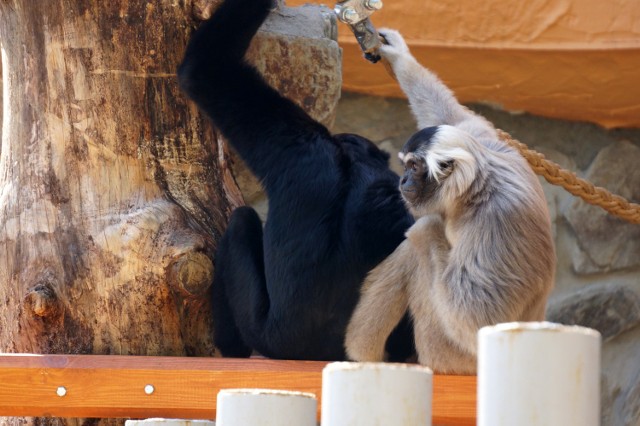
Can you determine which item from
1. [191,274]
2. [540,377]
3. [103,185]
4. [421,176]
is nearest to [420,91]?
[421,176]

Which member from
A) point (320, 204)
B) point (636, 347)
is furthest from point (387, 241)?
point (636, 347)

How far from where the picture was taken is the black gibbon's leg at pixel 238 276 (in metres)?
4.44

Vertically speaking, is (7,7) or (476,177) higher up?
(7,7)

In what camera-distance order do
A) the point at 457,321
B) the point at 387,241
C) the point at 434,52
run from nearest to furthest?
the point at 457,321 → the point at 387,241 → the point at 434,52

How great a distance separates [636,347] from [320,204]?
3.43 metres

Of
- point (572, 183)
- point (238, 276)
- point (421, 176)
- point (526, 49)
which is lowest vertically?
point (238, 276)

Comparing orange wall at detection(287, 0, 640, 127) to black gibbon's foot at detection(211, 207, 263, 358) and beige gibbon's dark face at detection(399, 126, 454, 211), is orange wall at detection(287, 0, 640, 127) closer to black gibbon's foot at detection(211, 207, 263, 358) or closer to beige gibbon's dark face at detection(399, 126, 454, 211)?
black gibbon's foot at detection(211, 207, 263, 358)

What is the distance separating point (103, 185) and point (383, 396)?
98.2 inches

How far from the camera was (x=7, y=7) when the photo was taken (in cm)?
451

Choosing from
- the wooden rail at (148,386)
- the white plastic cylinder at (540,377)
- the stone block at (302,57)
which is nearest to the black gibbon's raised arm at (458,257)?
the wooden rail at (148,386)

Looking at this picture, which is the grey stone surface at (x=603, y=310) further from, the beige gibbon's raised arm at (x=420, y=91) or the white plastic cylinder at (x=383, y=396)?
the white plastic cylinder at (x=383, y=396)

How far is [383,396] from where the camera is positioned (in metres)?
2.22

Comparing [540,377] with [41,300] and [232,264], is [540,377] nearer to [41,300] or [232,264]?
[232,264]

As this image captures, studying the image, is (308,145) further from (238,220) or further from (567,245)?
(567,245)
